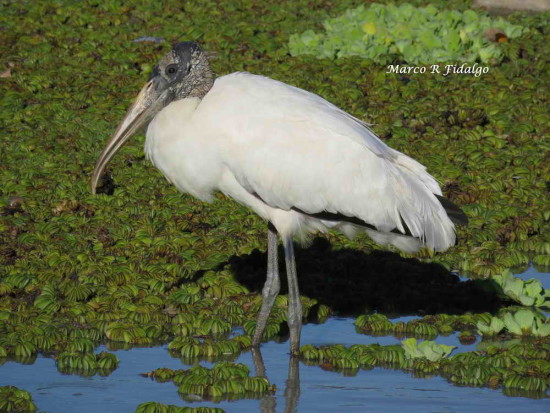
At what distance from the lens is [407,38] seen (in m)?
11.4

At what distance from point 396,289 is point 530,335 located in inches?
40.7

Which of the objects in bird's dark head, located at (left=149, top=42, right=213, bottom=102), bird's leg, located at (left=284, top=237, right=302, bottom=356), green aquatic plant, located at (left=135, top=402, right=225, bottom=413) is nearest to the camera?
green aquatic plant, located at (left=135, top=402, right=225, bottom=413)

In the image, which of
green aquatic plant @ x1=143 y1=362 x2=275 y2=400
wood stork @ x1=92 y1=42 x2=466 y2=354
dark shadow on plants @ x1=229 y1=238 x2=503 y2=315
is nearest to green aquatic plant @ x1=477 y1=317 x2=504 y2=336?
dark shadow on plants @ x1=229 y1=238 x2=503 y2=315

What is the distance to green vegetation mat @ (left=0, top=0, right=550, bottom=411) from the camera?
6.23 metres

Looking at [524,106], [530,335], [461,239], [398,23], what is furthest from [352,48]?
[530,335]

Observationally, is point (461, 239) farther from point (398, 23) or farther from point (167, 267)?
point (398, 23)

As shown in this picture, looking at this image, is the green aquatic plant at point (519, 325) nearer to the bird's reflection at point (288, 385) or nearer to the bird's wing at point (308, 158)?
the bird's wing at point (308, 158)

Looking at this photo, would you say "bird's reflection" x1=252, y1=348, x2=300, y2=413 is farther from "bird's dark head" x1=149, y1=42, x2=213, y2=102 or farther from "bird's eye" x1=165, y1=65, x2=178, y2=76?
"bird's eye" x1=165, y1=65, x2=178, y2=76

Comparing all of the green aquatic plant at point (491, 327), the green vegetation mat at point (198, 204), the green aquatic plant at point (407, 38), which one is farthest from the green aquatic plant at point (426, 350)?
the green aquatic plant at point (407, 38)

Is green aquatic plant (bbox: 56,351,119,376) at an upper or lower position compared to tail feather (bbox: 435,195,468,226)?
lower

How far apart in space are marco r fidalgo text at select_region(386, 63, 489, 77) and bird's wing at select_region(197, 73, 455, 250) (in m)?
4.92

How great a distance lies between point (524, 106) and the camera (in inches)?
397

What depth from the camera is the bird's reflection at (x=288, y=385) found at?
5.27 meters

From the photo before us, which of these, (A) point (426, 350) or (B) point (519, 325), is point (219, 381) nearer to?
(A) point (426, 350)
